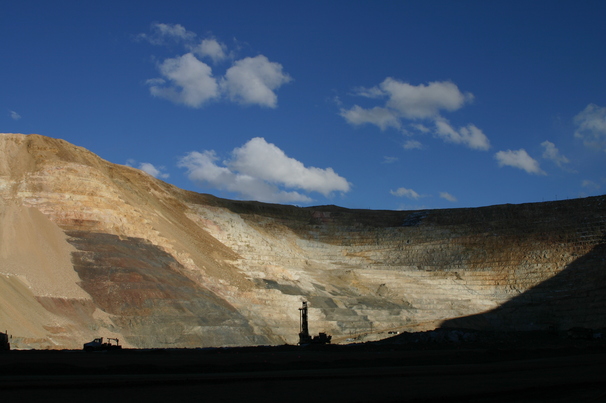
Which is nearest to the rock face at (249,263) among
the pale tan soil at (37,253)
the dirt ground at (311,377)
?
the pale tan soil at (37,253)

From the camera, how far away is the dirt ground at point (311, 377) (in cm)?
1377

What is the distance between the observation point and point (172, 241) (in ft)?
150

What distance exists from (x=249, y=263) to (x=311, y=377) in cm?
3389

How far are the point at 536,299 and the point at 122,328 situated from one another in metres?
36.0

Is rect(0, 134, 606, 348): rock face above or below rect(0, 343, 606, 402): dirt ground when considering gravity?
above

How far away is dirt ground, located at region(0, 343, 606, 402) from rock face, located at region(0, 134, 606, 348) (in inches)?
470

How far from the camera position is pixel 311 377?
16.9 meters

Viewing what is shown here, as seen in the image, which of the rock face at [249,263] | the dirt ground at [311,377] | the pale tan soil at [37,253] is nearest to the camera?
the dirt ground at [311,377]

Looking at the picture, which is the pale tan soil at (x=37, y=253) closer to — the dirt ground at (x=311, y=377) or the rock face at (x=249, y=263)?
the rock face at (x=249, y=263)

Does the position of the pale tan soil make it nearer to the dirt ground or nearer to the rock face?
the rock face

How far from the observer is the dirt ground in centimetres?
1377

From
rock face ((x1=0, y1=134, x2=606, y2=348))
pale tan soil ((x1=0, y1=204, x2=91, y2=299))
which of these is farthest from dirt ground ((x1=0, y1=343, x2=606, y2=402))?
pale tan soil ((x1=0, y1=204, x2=91, y2=299))

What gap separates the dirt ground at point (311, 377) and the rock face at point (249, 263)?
11.9 meters

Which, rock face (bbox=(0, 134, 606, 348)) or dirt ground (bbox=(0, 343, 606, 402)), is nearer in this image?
dirt ground (bbox=(0, 343, 606, 402))
